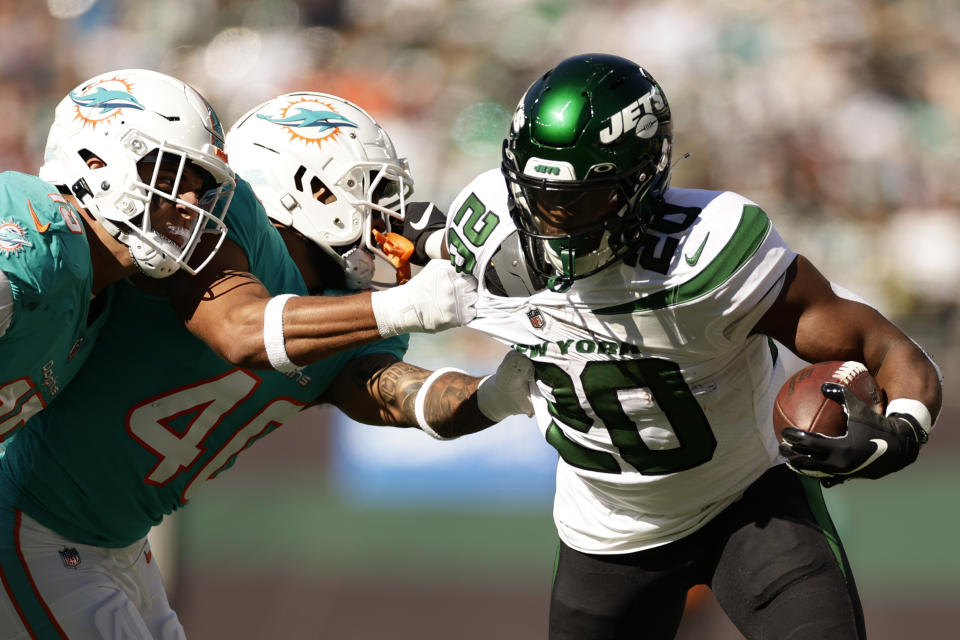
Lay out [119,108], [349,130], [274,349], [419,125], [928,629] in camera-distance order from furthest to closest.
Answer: [419,125] < [928,629] < [349,130] < [119,108] < [274,349]

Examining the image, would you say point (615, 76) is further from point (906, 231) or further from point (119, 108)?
point (906, 231)

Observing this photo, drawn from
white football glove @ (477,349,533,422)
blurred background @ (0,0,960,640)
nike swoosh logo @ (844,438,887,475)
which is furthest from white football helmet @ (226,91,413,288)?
blurred background @ (0,0,960,640)

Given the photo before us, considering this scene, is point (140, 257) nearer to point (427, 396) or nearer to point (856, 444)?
point (427, 396)

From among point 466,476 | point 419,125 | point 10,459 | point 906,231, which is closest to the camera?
point 10,459

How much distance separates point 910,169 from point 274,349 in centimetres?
531

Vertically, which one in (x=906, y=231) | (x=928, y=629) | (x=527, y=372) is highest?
(x=527, y=372)

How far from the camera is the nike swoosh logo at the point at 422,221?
135 inches

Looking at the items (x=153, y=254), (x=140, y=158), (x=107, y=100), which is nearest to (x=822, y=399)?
(x=153, y=254)

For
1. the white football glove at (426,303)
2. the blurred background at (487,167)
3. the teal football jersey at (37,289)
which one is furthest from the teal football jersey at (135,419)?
the blurred background at (487,167)

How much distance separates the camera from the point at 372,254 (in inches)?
135

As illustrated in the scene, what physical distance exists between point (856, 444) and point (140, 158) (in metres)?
1.76

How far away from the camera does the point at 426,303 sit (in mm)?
2510

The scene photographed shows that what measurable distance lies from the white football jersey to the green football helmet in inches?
3.0

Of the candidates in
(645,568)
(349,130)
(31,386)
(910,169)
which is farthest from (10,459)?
(910,169)
